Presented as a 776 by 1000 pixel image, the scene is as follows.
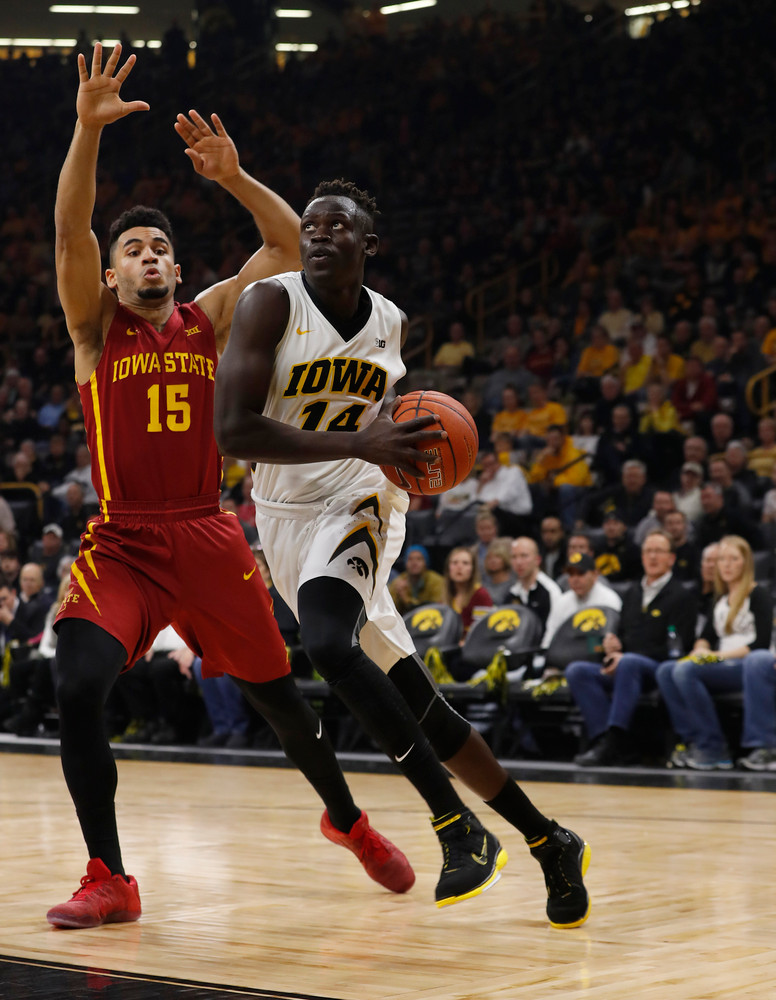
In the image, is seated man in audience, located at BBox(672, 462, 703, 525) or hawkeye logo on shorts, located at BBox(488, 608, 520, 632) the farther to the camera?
seated man in audience, located at BBox(672, 462, 703, 525)

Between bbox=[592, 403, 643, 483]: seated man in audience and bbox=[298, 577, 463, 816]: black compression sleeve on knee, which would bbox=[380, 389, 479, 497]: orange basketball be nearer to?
bbox=[298, 577, 463, 816]: black compression sleeve on knee

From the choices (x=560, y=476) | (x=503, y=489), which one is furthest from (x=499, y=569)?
(x=560, y=476)

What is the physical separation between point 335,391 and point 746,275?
10554 mm

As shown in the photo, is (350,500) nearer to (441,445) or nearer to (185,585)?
(441,445)

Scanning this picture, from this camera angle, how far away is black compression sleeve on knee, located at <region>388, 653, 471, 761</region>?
12.9ft

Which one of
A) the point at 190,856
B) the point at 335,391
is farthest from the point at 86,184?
the point at 190,856

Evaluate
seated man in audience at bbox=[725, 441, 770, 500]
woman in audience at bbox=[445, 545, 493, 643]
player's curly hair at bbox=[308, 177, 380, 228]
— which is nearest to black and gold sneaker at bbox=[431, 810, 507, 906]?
player's curly hair at bbox=[308, 177, 380, 228]

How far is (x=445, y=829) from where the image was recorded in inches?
151

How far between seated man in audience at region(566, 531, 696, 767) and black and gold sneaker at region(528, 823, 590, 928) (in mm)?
4411

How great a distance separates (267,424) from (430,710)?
0.96 meters

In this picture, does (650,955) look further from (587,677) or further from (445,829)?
(587,677)

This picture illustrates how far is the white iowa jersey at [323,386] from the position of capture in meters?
3.96

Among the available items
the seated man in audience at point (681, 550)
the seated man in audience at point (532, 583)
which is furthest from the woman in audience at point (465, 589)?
the seated man in audience at point (681, 550)

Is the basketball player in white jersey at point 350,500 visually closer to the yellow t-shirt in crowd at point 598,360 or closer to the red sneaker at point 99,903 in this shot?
the red sneaker at point 99,903
